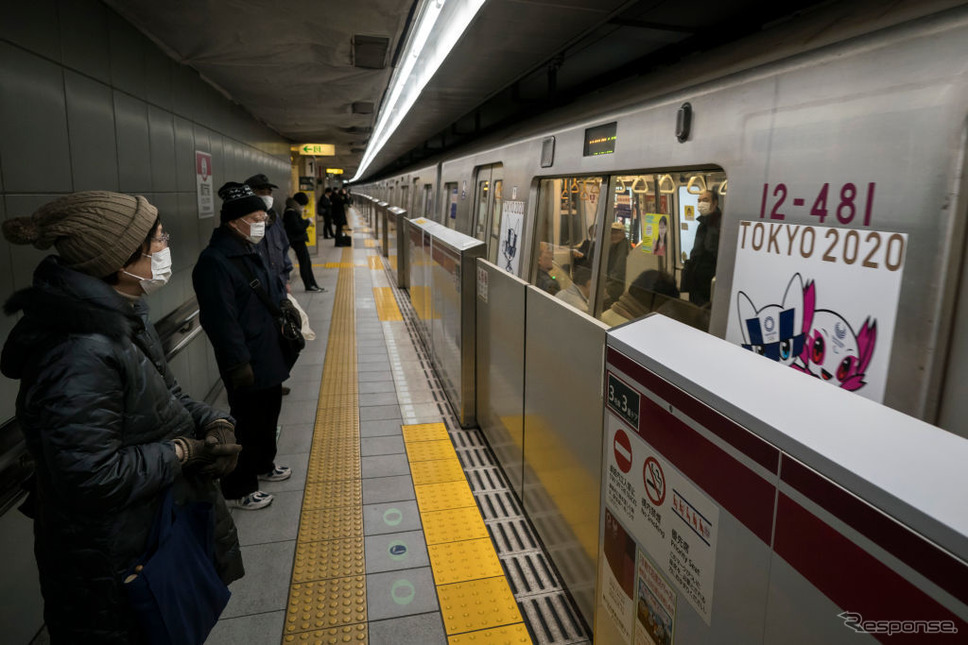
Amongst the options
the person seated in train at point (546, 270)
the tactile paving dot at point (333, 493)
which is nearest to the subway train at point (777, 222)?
the person seated in train at point (546, 270)

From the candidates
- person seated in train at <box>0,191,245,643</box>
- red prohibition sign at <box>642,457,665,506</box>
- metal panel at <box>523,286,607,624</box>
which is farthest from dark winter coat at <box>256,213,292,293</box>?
red prohibition sign at <box>642,457,665,506</box>

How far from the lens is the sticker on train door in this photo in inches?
49.1

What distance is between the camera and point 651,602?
4.91 feet

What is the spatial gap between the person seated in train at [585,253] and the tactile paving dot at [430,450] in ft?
4.90

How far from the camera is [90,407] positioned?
1390 millimetres

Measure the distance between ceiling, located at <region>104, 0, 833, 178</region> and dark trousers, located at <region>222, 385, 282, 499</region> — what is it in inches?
77.1

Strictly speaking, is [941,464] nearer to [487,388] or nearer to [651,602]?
[651,602]

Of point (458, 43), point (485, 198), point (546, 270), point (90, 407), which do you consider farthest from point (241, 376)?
point (485, 198)

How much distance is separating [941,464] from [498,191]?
3.94 metres

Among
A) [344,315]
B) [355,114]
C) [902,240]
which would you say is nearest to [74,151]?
[902,240]

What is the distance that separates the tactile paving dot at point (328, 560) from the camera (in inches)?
103

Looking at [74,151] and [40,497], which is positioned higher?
[74,151]

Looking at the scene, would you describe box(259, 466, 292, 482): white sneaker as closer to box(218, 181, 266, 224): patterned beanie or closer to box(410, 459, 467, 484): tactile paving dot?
box(410, 459, 467, 484): tactile paving dot

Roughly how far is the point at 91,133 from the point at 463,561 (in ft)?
8.51
